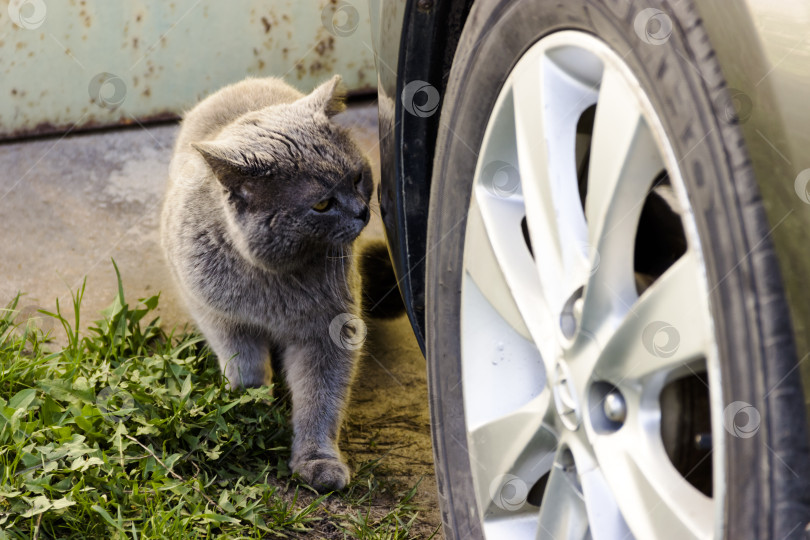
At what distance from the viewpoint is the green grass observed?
6.24ft

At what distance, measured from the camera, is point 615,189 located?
1176mm

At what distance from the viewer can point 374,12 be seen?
1.94 metres

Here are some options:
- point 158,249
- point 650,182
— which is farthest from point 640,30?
point 158,249

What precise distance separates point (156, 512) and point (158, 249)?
1.66 m

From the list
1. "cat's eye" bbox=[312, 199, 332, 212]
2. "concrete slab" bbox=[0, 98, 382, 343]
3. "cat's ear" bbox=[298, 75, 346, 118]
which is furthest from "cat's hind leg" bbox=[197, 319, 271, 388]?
"cat's ear" bbox=[298, 75, 346, 118]

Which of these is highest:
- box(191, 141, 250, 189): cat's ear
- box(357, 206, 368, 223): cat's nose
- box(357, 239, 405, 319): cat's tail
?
box(357, 206, 368, 223): cat's nose

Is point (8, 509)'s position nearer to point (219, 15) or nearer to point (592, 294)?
point (592, 294)

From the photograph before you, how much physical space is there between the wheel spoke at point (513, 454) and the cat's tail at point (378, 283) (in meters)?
1.55

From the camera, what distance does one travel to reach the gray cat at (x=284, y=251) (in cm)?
234

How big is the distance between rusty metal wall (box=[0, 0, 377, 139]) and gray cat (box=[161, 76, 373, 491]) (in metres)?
1.14

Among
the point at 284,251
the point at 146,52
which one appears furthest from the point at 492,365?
the point at 146,52

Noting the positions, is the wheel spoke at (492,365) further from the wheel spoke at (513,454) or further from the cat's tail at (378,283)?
the cat's tail at (378,283)

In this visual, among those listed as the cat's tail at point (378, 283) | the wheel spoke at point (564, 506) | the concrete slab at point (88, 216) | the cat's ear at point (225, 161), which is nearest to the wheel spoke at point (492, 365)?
the wheel spoke at point (564, 506)

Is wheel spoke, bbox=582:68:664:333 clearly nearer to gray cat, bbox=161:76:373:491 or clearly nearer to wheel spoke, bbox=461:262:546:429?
wheel spoke, bbox=461:262:546:429
